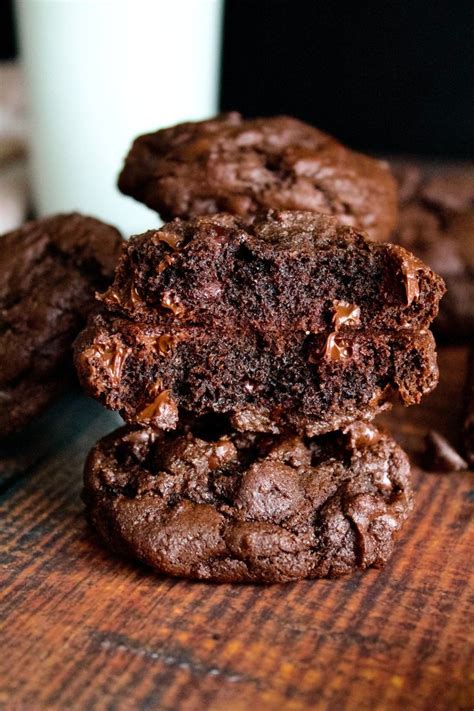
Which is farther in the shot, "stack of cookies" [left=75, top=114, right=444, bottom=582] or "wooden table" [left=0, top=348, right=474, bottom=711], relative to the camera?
"stack of cookies" [left=75, top=114, right=444, bottom=582]

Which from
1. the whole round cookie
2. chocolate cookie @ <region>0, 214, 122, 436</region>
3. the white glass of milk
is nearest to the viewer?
the whole round cookie

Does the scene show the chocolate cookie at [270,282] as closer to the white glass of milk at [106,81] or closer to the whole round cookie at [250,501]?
the whole round cookie at [250,501]

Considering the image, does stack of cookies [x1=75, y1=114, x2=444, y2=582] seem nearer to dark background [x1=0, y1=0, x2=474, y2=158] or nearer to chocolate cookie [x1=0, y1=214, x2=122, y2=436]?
chocolate cookie [x1=0, y1=214, x2=122, y2=436]

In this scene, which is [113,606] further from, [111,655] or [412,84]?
[412,84]

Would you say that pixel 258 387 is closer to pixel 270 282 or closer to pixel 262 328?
pixel 262 328

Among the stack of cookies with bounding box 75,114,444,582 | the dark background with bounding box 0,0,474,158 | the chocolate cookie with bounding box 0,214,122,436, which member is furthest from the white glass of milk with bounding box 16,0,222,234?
the stack of cookies with bounding box 75,114,444,582

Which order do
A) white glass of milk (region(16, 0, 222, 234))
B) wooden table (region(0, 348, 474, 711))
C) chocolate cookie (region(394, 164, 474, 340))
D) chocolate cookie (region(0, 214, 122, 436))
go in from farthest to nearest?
white glass of milk (region(16, 0, 222, 234)), chocolate cookie (region(394, 164, 474, 340)), chocolate cookie (region(0, 214, 122, 436)), wooden table (region(0, 348, 474, 711))

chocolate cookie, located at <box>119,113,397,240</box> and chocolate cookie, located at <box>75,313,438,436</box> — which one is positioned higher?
chocolate cookie, located at <box>119,113,397,240</box>

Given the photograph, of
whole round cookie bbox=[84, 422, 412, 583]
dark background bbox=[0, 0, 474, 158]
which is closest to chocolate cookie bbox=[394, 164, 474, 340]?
whole round cookie bbox=[84, 422, 412, 583]
